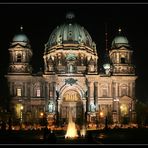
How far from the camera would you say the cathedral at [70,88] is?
338 feet

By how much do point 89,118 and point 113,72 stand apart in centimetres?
1125

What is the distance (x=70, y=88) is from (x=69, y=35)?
55.0ft

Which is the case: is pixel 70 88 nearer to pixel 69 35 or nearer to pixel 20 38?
pixel 20 38

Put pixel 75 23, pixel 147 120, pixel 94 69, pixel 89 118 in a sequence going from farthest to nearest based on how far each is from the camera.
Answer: pixel 75 23, pixel 94 69, pixel 89 118, pixel 147 120

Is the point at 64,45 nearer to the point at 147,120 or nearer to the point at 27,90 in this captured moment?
the point at 27,90

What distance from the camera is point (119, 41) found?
11219cm

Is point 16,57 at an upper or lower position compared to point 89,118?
upper

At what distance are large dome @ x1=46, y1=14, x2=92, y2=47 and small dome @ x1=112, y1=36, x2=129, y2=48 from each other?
7382 millimetres

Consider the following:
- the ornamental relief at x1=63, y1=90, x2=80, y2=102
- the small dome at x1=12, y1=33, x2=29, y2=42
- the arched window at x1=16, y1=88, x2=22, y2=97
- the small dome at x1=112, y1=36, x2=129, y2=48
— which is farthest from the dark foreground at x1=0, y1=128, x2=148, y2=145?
the small dome at x1=112, y1=36, x2=129, y2=48

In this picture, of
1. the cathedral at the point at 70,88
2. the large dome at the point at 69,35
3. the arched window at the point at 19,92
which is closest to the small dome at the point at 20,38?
the cathedral at the point at 70,88

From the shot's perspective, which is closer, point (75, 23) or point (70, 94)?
point (70, 94)

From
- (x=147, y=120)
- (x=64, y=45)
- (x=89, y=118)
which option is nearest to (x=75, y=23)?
(x=64, y=45)

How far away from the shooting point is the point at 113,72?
107312 millimetres

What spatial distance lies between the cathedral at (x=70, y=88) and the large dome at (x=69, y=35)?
5.85 metres
